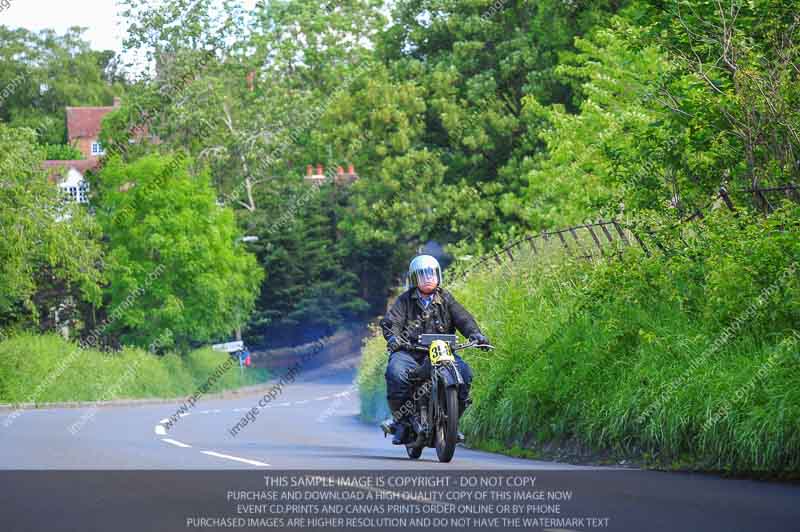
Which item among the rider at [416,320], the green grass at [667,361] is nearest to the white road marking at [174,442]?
the green grass at [667,361]

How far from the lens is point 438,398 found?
49.5 ft

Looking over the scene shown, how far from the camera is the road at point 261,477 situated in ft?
33.2

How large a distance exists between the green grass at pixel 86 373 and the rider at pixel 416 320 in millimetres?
36002

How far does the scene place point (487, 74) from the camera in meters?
58.3

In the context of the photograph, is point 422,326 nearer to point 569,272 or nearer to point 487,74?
point 569,272

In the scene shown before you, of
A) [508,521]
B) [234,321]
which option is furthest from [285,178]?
[508,521]

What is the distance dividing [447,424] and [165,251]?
160ft

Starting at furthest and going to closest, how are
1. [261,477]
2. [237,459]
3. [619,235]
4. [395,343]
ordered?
[619,235], [237,459], [395,343], [261,477]

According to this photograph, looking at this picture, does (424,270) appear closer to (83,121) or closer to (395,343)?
(395,343)

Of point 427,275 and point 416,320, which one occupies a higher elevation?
point 427,275

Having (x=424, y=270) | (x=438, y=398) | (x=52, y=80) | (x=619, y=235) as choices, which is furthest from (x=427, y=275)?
(x=52, y=80)

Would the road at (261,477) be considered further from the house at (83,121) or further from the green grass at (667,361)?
the house at (83,121)

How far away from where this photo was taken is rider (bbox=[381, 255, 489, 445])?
15414 mm

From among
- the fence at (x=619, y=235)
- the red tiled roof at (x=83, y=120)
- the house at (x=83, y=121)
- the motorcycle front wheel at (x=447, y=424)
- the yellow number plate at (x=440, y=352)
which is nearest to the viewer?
the motorcycle front wheel at (x=447, y=424)
